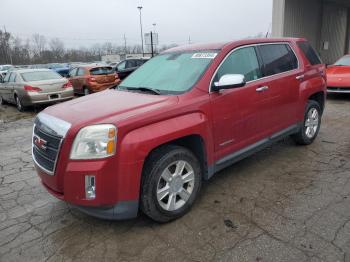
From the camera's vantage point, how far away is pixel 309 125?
5254 millimetres

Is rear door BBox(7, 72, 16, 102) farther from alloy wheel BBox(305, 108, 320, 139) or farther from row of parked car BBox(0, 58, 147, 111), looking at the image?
alloy wheel BBox(305, 108, 320, 139)

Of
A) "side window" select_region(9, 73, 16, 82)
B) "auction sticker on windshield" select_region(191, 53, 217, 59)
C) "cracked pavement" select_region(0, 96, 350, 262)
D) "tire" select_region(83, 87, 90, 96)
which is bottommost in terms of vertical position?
"cracked pavement" select_region(0, 96, 350, 262)

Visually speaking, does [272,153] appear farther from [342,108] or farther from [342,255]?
[342,108]

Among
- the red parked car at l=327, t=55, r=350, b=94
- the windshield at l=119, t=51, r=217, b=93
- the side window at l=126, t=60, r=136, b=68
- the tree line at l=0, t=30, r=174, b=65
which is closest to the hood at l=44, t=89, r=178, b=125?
the windshield at l=119, t=51, r=217, b=93

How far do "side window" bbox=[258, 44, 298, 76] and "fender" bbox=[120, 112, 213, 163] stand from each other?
1504 millimetres

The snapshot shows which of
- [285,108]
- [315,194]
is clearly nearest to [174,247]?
[315,194]

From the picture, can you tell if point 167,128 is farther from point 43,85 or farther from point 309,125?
point 43,85

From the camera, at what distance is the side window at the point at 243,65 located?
368 centimetres

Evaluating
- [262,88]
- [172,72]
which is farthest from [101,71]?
[262,88]

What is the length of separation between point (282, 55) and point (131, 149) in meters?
3.07

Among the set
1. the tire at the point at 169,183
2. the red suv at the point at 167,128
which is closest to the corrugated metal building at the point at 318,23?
the red suv at the point at 167,128

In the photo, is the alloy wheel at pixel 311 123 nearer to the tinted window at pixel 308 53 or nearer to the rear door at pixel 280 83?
the rear door at pixel 280 83

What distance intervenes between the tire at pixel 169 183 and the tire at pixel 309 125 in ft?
8.29

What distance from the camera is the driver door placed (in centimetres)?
348
